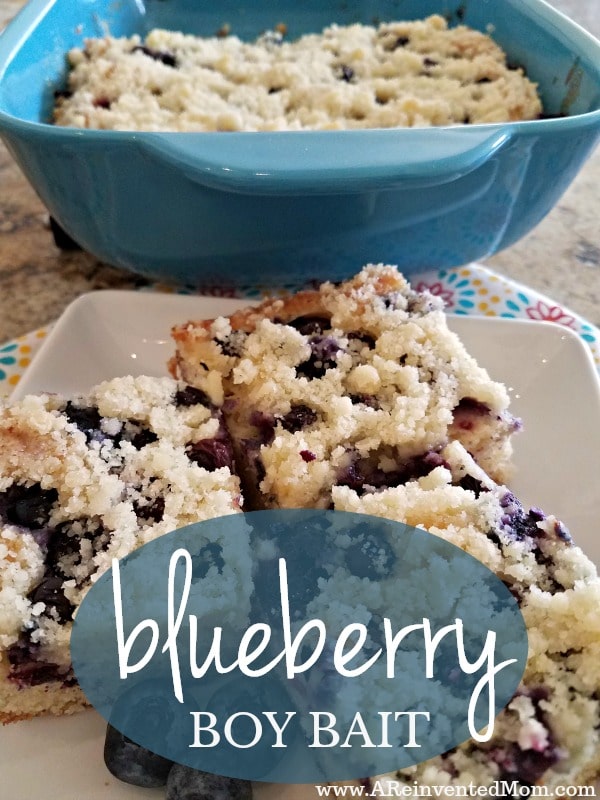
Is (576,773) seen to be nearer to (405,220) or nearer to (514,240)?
(405,220)

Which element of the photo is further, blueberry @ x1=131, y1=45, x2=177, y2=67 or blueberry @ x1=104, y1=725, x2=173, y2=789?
blueberry @ x1=131, y1=45, x2=177, y2=67

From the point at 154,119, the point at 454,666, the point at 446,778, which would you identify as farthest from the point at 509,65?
the point at 446,778

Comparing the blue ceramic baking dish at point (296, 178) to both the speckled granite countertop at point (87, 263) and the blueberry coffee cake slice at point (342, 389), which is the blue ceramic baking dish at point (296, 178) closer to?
the blueberry coffee cake slice at point (342, 389)

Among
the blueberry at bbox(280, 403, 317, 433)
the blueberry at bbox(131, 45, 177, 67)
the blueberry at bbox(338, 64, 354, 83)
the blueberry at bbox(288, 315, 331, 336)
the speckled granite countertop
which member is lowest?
the speckled granite countertop

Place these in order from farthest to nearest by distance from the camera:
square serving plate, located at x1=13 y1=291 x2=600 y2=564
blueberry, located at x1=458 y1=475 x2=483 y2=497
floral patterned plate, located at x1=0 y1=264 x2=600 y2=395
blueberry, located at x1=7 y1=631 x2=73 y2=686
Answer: floral patterned plate, located at x1=0 y1=264 x2=600 y2=395, square serving plate, located at x1=13 y1=291 x2=600 y2=564, blueberry, located at x1=458 y1=475 x2=483 y2=497, blueberry, located at x1=7 y1=631 x2=73 y2=686

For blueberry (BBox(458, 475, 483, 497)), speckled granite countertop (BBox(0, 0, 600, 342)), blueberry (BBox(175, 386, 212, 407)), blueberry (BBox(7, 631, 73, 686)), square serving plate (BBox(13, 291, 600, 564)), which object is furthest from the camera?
speckled granite countertop (BBox(0, 0, 600, 342))
